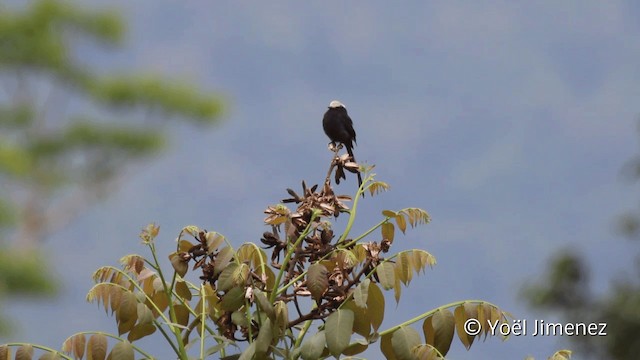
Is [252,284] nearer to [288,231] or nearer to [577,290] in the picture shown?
[288,231]

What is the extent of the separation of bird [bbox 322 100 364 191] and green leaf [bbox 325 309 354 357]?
144 centimetres

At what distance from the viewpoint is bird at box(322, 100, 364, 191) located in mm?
3670

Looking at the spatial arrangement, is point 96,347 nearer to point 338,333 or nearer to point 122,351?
point 122,351

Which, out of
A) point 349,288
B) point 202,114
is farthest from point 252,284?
point 202,114

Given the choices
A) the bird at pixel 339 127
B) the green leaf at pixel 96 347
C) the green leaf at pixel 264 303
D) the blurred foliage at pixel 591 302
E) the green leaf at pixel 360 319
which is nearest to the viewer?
the green leaf at pixel 264 303

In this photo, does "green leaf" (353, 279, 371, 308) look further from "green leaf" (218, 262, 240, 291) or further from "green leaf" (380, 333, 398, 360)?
"green leaf" (218, 262, 240, 291)

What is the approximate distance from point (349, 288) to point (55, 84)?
15.4 metres

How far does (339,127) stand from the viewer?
3680 mm

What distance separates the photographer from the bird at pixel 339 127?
367cm

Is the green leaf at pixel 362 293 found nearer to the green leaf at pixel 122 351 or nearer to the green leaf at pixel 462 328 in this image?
the green leaf at pixel 462 328

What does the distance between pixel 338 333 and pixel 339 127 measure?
1.53m

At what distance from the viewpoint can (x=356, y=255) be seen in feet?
8.23

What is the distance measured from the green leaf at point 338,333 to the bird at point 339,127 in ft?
4.71

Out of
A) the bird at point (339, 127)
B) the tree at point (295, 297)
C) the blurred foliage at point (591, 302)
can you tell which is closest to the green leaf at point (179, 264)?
the tree at point (295, 297)
